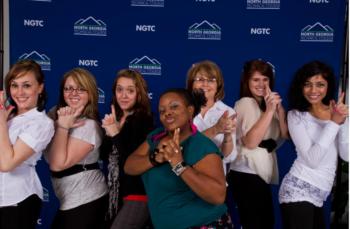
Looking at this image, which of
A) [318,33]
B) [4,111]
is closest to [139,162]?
[4,111]

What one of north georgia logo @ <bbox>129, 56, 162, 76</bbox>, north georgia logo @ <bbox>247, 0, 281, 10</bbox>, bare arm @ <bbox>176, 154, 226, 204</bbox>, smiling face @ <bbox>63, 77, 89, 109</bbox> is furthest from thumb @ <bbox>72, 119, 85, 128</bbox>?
north georgia logo @ <bbox>247, 0, 281, 10</bbox>

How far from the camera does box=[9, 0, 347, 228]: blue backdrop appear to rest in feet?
12.5

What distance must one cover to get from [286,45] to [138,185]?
6.45ft

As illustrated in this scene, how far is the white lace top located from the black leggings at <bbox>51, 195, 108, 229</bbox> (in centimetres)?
110

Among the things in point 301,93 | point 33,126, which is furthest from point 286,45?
point 33,126

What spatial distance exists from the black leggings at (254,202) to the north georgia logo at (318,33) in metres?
1.47

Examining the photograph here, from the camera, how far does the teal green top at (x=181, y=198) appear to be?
2045mm

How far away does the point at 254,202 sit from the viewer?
293 cm

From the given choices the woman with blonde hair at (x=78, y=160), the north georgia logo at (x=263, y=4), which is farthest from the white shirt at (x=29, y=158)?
the north georgia logo at (x=263, y=4)

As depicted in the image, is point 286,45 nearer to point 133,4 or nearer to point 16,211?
point 133,4

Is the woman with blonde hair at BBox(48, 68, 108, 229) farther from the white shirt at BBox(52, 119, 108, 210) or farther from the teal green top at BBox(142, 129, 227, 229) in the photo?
the teal green top at BBox(142, 129, 227, 229)

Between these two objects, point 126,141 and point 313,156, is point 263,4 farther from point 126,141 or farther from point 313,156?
point 126,141

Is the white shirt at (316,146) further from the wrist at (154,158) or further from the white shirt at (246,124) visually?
the wrist at (154,158)

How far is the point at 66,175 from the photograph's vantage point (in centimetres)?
264
